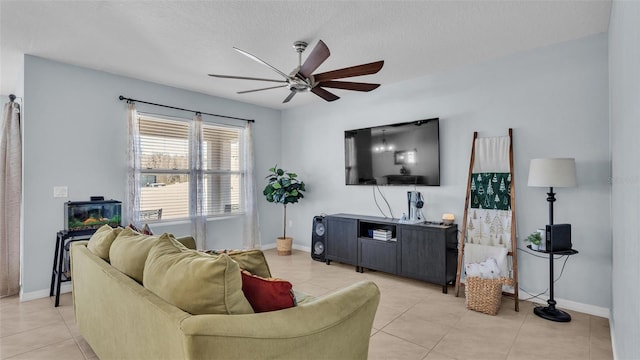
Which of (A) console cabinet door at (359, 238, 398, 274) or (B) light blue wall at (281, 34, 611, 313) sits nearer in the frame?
(B) light blue wall at (281, 34, 611, 313)

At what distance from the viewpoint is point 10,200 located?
3.63m

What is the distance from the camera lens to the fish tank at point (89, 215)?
362 centimetres

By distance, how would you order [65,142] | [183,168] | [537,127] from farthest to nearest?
1. [183,168]
2. [65,142]
3. [537,127]

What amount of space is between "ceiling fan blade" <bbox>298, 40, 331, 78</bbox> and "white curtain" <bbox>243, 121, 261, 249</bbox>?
298cm

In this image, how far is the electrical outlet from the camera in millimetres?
3656

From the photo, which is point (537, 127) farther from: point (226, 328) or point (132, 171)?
point (132, 171)

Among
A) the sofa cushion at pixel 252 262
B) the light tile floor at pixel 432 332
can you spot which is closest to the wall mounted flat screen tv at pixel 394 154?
the light tile floor at pixel 432 332

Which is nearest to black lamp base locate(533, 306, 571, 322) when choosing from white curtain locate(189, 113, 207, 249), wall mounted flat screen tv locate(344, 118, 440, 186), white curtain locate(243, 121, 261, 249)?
wall mounted flat screen tv locate(344, 118, 440, 186)

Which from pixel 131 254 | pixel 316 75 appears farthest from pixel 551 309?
pixel 131 254

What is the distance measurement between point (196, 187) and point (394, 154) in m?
2.95

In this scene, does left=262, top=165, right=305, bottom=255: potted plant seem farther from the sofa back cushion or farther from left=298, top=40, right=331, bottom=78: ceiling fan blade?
the sofa back cushion

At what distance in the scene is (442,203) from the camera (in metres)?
4.09

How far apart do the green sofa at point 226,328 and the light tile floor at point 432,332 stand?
0.92 meters

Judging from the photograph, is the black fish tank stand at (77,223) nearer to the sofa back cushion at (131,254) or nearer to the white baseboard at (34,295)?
the white baseboard at (34,295)
